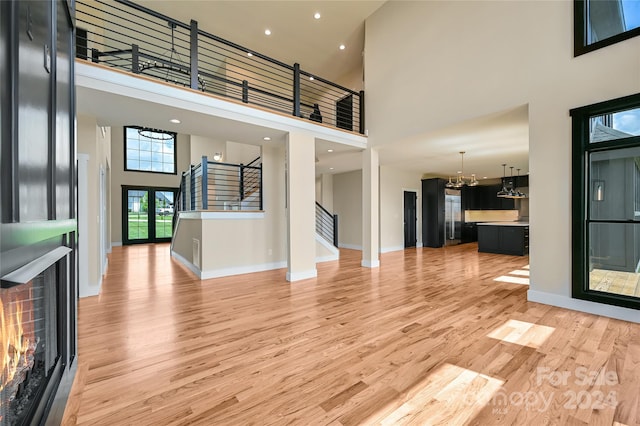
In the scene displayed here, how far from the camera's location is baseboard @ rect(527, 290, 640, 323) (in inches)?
118

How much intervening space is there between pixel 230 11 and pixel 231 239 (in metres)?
4.84

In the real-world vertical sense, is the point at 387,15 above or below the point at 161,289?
above

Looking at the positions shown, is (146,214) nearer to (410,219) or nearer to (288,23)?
(288,23)

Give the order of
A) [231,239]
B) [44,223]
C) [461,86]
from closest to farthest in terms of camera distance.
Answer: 1. [44,223]
2. [461,86]
3. [231,239]

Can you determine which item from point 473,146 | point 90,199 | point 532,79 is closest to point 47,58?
point 90,199

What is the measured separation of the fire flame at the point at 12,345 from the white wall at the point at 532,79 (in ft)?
16.0

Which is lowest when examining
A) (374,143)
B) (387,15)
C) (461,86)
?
(374,143)

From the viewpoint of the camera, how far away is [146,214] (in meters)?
11.1

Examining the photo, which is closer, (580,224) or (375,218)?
(580,224)

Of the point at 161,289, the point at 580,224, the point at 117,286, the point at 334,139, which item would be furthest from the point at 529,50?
the point at 117,286

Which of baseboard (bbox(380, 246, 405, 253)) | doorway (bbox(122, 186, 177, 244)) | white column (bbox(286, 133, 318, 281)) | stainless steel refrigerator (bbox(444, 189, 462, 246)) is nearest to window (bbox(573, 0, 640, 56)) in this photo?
white column (bbox(286, 133, 318, 281))

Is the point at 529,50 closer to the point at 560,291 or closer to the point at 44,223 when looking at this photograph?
the point at 560,291

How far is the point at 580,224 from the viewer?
3270 mm

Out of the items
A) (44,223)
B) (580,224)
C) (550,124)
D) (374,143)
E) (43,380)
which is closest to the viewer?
(44,223)
